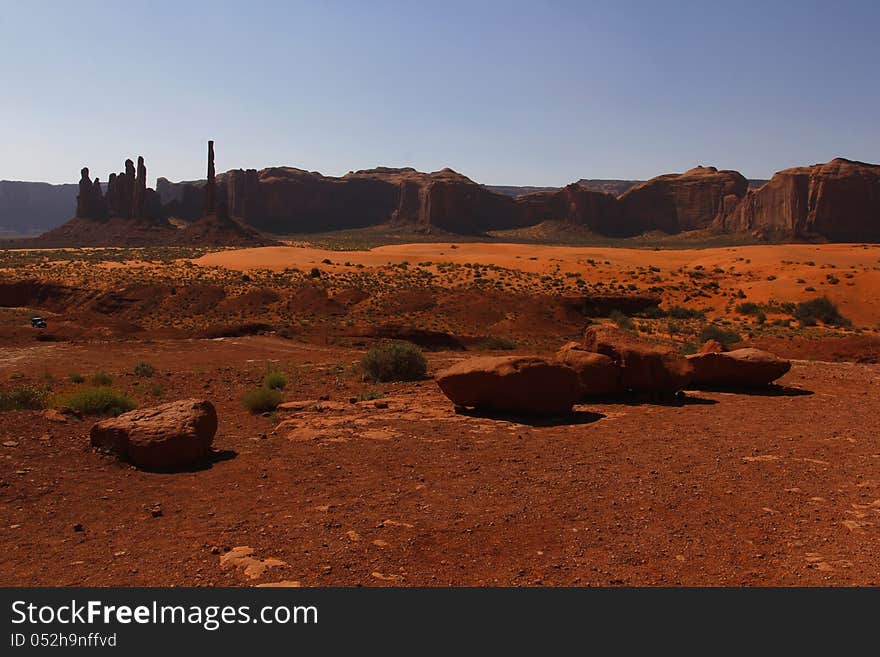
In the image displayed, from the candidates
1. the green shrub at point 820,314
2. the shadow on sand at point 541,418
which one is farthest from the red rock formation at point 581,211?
the shadow on sand at point 541,418

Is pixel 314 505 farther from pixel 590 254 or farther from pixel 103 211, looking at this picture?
pixel 103 211

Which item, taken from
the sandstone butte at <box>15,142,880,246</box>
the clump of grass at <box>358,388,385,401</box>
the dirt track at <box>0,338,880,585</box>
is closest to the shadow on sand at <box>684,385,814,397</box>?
the dirt track at <box>0,338,880,585</box>

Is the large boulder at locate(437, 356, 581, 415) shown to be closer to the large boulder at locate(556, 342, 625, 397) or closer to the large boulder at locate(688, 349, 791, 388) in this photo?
the large boulder at locate(556, 342, 625, 397)

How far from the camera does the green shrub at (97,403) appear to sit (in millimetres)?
12445

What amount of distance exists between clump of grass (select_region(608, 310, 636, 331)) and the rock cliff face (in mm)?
95993

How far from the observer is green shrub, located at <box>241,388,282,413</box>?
13.7 m

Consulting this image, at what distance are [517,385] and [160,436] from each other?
231 inches

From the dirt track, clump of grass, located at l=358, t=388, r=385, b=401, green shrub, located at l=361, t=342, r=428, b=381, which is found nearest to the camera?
the dirt track

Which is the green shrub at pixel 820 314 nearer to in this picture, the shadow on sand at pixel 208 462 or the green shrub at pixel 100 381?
the green shrub at pixel 100 381

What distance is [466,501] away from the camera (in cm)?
838

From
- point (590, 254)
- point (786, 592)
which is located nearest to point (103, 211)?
point (590, 254)

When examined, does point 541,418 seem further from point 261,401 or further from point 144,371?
point 144,371

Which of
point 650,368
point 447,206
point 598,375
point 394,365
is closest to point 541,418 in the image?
point 598,375

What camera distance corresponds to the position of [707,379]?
1559cm
